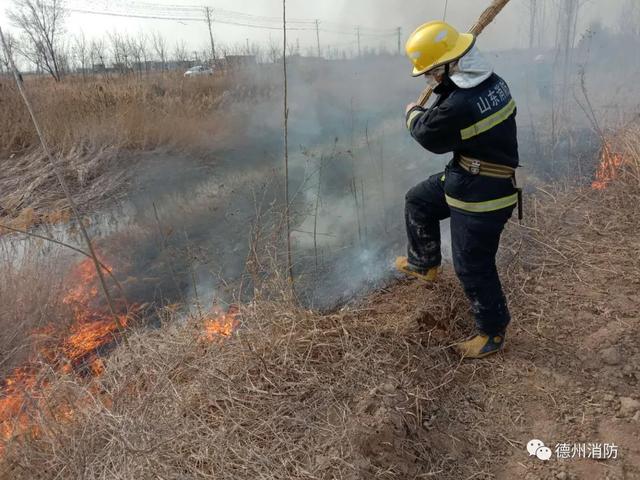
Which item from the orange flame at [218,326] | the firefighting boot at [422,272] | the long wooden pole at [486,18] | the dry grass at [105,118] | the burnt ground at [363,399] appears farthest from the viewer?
the dry grass at [105,118]

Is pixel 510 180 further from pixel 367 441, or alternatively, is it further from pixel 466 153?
pixel 367 441

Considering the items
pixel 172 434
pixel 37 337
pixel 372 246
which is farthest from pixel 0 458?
pixel 372 246

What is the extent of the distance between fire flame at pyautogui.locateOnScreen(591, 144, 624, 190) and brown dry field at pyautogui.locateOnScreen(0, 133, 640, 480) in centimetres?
223

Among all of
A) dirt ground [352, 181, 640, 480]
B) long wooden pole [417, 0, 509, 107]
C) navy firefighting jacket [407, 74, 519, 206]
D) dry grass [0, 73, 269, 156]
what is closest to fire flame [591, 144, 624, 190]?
dirt ground [352, 181, 640, 480]

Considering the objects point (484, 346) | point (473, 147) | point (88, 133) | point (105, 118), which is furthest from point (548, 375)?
point (105, 118)

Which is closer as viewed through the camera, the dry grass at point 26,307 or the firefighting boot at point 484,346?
the firefighting boot at point 484,346

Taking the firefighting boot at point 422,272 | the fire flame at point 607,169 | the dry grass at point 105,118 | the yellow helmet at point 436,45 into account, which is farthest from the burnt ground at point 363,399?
the dry grass at point 105,118

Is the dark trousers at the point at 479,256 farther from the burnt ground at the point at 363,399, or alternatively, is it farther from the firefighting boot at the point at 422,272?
the firefighting boot at the point at 422,272

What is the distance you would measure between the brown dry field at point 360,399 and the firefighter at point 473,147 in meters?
0.33

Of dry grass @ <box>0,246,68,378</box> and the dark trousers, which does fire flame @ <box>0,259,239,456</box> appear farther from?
the dark trousers

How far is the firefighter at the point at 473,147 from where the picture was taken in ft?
7.32

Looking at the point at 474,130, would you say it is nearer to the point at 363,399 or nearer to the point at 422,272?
the point at 422,272

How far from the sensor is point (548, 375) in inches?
94.7

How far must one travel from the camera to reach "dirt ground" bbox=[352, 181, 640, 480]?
196cm
